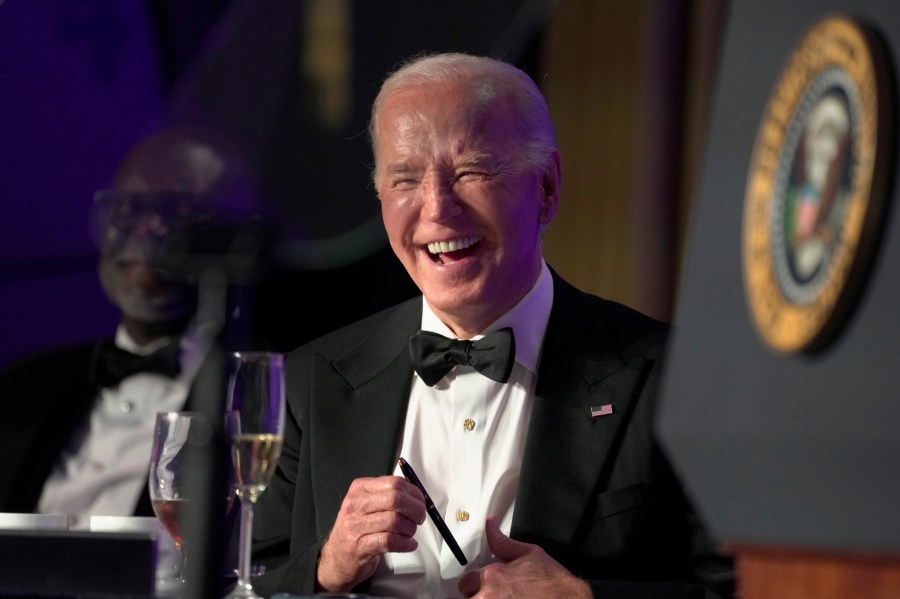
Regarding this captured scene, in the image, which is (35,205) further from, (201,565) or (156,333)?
(201,565)

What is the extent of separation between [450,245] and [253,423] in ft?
2.66

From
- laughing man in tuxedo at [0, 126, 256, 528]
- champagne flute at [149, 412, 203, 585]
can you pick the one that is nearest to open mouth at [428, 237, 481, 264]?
champagne flute at [149, 412, 203, 585]

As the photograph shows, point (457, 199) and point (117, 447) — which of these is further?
point (117, 447)

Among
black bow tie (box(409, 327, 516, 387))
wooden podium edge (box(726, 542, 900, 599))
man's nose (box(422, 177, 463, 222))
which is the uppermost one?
man's nose (box(422, 177, 463, 222))

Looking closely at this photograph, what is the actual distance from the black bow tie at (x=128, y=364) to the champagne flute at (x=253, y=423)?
2.05 m

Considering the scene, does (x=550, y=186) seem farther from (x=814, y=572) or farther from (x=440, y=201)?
(x=814, y=572)

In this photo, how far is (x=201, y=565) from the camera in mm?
683

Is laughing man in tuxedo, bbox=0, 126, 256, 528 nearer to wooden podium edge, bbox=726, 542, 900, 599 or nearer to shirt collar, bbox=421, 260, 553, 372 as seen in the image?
shirt collar, bbox=421, 260, 553, 372

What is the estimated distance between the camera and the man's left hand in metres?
1.53

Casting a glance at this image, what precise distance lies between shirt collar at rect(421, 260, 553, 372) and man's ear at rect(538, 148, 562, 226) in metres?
0.11

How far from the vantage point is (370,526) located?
154 cm

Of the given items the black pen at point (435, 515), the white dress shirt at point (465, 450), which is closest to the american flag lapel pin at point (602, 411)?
the white dress shirt at point (465, 450)

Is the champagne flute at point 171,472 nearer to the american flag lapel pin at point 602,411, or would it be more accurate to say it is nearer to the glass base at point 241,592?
the glass base at point 241,592

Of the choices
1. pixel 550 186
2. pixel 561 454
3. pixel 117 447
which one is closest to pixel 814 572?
→ pixel 561 454
